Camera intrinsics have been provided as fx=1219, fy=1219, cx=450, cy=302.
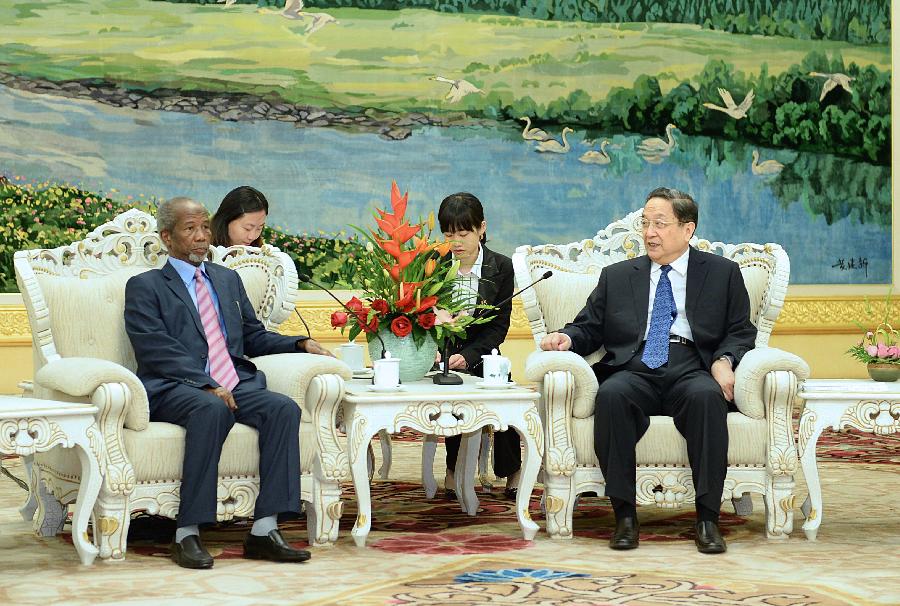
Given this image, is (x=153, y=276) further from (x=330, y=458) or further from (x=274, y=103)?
(x=274, y=103)

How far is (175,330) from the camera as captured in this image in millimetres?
4246

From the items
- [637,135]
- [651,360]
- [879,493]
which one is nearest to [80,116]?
[637,135]

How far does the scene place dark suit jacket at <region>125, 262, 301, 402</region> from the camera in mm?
4121

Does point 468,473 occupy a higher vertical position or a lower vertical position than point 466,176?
lower

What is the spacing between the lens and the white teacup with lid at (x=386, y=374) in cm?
426

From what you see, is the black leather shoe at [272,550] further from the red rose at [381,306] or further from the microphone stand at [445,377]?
the red rose at [381,306]

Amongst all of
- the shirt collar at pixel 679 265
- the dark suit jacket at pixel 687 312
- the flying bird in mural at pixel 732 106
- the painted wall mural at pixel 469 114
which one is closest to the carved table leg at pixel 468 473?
the dark suit jacket at pixel 687 312

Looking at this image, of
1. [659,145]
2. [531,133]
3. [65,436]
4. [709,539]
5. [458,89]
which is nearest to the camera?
[65,436]

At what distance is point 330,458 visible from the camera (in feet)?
13.7

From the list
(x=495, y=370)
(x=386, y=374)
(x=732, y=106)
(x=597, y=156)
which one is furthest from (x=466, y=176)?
(x=386, y=374)

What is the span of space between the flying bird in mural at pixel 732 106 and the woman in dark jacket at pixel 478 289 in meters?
4.44

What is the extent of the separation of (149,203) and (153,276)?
423 centimetres

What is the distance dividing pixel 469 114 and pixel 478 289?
3813mm

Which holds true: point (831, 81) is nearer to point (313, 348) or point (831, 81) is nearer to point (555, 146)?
point (555, 146)
